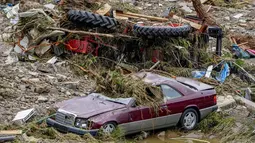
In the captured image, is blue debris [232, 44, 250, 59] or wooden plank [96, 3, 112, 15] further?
blue debris [232, 44, 250, 59]

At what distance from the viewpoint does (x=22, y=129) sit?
36.0 feet

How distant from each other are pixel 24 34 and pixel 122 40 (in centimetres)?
308

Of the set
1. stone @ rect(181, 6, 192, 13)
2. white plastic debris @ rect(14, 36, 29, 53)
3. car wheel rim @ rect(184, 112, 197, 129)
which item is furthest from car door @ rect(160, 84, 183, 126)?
stone @ rect(181, 6, 192, 13)


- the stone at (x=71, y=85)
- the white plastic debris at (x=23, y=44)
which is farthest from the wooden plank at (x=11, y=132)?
the white plastic debris at (x=23, y=44)

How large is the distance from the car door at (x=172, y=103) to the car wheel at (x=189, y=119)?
20 centimetres

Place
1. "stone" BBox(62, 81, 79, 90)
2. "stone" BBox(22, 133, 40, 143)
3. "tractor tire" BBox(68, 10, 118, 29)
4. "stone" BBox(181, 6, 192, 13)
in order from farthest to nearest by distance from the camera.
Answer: "stone" BBox(181, 6, 192, 13) → "tractor tire" BBox(68, 10, 118, 29) → "stone" BBox(62, 81, 79, 90) → "stone" BBox(22, 133, 40, 143)

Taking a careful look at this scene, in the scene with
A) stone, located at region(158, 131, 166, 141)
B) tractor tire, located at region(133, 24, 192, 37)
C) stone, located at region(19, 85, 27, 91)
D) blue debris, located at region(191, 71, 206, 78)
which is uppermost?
tractor tire, located at region(133, 24, 192, 37)

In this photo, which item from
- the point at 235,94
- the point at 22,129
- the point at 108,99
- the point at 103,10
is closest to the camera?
the point at 22,129

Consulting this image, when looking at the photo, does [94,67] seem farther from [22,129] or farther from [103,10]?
[22,129]

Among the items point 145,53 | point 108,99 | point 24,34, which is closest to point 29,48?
point 24,34

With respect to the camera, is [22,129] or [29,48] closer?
[22,129]

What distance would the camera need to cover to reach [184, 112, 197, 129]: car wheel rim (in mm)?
12652

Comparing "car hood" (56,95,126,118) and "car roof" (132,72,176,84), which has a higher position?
"car roof" (132,72,176,84)

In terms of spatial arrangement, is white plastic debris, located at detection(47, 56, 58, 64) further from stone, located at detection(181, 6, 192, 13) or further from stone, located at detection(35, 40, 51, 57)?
stone, located at detection(181, 6, 192, 13)
